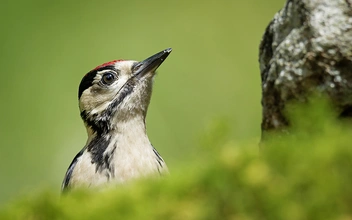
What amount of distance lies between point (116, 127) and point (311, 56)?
1079 mm

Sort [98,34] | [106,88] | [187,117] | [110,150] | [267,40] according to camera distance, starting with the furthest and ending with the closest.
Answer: [98,34] < [187,117] < [106,88] < [110,150] < [267,40]

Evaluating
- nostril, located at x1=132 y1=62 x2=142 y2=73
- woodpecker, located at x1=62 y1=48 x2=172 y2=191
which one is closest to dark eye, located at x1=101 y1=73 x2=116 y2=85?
woodpecker, located at x1=62 y1=48 x2=172 y2=191

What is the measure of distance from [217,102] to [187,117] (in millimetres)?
259

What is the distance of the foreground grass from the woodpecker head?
155 centimetres

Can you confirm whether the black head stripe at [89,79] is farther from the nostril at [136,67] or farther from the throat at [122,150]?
the throat at [122,150]

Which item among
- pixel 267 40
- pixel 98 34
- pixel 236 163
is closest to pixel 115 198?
pixel 236 163

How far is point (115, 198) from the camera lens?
115 cm

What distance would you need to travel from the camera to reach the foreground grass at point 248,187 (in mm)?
1005

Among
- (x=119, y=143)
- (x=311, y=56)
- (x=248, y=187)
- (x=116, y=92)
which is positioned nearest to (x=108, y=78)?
(x=116, y=92)

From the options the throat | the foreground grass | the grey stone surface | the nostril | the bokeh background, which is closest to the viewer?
the foreground grass

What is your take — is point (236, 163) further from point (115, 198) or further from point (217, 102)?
point (217, 102)

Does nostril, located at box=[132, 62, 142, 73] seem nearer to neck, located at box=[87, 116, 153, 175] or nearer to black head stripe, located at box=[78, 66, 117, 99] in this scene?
black head stripe, located at box=[78, 66, 117, 99]

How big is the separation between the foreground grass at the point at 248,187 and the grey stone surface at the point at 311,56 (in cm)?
66

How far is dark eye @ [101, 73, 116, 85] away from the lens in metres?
2.91
